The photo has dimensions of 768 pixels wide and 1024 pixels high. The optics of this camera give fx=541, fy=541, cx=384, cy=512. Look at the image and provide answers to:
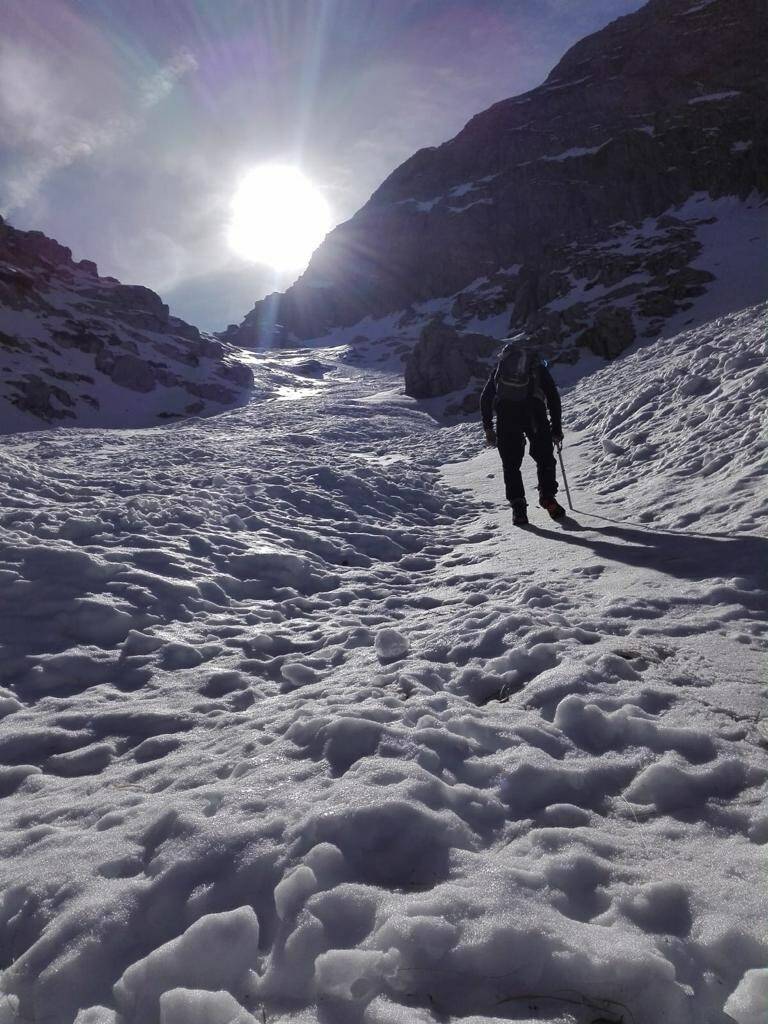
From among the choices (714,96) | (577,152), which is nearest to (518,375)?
(577,152)

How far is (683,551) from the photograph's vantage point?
5.24 meters

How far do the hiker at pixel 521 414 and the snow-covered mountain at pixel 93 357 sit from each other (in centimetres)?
4186

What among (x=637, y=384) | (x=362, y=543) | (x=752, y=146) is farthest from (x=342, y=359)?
(x=362, y=543)

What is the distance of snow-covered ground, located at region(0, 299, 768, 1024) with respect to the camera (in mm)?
1715

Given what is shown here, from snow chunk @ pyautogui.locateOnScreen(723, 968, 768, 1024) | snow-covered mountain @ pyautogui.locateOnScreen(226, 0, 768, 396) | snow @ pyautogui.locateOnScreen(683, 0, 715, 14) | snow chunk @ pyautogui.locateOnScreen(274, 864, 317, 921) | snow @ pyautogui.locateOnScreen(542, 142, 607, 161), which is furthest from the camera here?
snow @ pyautogui.locateOnScreen(683, 0, 715, 14)

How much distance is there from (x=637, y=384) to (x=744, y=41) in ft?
464

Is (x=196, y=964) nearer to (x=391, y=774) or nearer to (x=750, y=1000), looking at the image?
(x=391, y=774)

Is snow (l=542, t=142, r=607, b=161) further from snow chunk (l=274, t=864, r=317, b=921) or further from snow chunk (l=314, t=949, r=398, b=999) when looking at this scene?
snow chunk (l=314, t=949, r=398, b=999)

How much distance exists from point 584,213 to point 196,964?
119491mm

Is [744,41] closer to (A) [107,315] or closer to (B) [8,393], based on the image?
(A) [107,315]

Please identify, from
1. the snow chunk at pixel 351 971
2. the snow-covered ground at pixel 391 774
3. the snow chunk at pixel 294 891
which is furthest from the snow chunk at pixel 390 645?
the snow chunk at pixel 351 971

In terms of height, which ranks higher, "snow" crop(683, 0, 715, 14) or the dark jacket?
"snow" crop(683, 0, 715, 14)

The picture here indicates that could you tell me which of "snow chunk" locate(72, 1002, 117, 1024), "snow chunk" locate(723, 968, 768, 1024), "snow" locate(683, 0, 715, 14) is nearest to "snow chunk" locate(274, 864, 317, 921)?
"snow chunk" locate(72, 1002, 117, 1024)

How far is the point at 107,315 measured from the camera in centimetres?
6481
